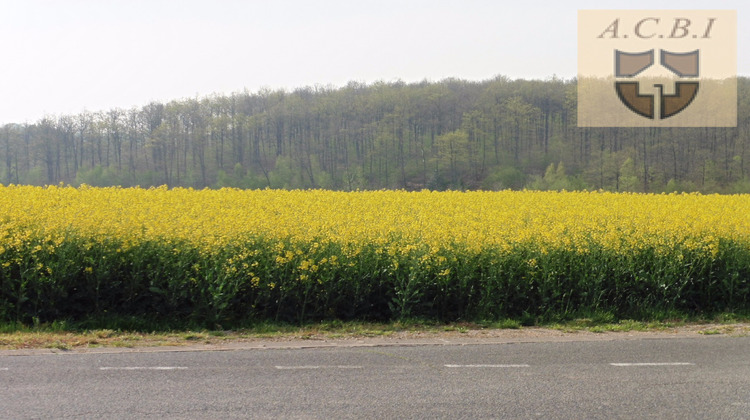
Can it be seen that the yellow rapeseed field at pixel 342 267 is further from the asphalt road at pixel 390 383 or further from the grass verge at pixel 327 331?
the asphalt road at pixel 390 383

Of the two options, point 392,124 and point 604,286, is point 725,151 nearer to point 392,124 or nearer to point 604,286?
point 392,124

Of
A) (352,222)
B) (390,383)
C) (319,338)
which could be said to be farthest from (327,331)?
(352,222)

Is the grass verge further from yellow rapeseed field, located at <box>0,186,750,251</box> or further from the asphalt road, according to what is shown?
yellow rapeseed field, located at <box>0,186,750,251</box>

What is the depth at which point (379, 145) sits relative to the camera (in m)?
81.4

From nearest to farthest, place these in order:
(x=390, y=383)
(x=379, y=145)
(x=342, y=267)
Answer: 1. (x=390, y=383)
2. (x=342, y=267)
3. (x=379, y=145)

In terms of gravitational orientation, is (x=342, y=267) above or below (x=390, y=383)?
above

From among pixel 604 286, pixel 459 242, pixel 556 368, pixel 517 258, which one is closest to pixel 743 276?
pixel 604 286

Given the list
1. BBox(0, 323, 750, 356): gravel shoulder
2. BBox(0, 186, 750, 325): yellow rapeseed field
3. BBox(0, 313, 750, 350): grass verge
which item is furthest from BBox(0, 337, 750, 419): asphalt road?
BBox(0, 186, 750, 325): yellow rapeseed field

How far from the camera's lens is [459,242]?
41.6ft

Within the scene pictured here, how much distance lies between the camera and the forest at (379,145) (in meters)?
70.4

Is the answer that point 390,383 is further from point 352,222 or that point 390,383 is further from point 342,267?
point 352,222

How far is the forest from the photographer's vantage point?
231ft

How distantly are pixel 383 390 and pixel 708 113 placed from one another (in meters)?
77.4

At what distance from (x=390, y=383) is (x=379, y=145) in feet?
244
